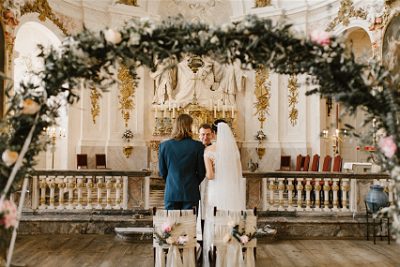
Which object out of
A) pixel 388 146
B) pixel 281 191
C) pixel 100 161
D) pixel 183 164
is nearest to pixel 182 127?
pixel 183 164

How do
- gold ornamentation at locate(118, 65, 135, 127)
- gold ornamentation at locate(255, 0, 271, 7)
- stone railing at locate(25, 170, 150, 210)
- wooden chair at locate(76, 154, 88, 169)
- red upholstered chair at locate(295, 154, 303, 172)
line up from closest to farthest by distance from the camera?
1. stone railing at locate(25, 170, 150, 210)
2. red upholstered chair at locate(295, 154, 303, 172)
3. wooden chair at locate(76, 154, 88, 169)
4. gold ornamentation at locate(118, 65, 135, 127)
5. gold ornamentation at locate(255, 0, 271, 7)

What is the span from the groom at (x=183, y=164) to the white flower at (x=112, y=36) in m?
1.42

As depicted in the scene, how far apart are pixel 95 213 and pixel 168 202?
331 cm

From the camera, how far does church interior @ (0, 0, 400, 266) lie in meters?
6.06

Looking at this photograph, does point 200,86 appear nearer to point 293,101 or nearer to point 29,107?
A: point 293,101

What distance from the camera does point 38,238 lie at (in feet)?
22.9

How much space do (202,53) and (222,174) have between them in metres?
1.80

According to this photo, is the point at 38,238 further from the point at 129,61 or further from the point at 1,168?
the point at 129,61

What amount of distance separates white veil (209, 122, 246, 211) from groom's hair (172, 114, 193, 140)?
1.56 ft

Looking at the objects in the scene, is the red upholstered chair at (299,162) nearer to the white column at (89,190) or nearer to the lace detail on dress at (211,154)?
the white column at (89,190)

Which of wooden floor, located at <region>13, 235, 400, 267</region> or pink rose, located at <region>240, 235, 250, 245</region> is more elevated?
pink rose, located at <region>240, 235, 250, 245</region>

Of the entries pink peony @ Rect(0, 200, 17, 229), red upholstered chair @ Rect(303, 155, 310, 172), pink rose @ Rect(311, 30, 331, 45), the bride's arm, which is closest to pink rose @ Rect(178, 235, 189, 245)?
the bride's arm

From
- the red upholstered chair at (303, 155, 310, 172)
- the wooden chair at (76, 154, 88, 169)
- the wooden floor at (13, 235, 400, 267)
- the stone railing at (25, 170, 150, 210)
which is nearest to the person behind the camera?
the wooden floor at (13, 235, 400, 267)

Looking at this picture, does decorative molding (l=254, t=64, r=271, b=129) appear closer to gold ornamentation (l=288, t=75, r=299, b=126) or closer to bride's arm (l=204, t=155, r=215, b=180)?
gold ornamentation (l=288, t=75, r=299, b=126)
